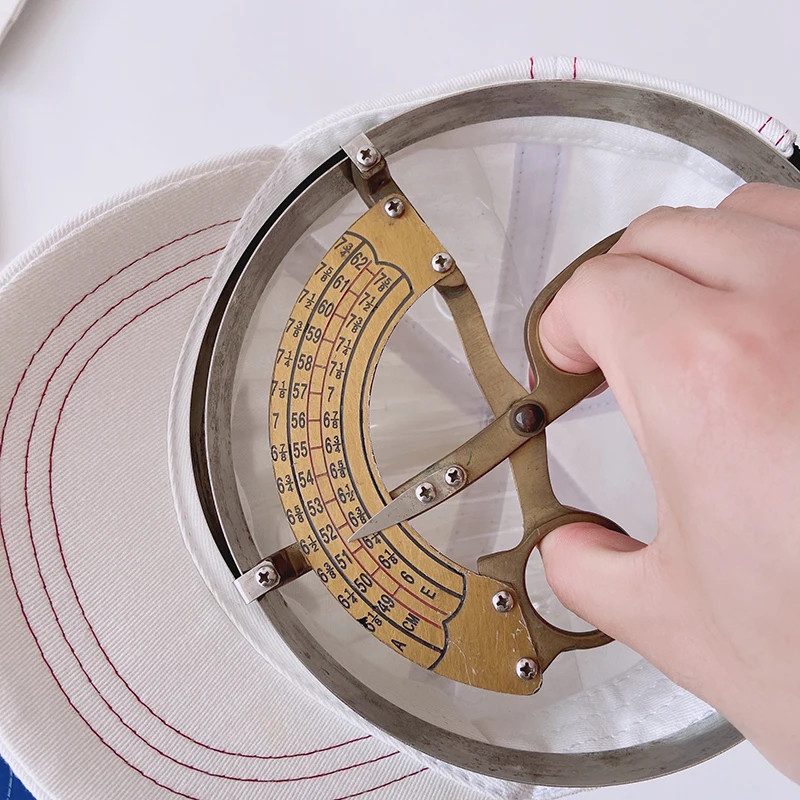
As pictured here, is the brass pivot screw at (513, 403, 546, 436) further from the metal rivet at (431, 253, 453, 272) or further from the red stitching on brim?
the red stitching on brim

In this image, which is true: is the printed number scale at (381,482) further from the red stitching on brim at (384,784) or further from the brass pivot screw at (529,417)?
the red stitching on brim at (384,784)

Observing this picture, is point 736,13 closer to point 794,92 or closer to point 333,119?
point 794,92

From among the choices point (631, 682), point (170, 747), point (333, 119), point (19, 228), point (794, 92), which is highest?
point (19, 228)

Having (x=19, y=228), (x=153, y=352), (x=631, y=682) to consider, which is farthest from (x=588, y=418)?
(x=19, y=228)

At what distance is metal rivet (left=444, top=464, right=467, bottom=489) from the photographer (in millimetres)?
357

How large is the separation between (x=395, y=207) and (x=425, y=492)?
143 millimetres

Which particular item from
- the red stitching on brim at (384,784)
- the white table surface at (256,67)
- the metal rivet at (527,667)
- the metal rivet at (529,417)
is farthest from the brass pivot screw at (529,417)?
the white table surface at (256,67)

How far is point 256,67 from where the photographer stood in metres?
0.60

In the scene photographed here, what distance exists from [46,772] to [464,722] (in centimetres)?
22

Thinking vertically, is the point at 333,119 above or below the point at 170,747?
above

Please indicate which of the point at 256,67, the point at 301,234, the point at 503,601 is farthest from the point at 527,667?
the point at 256,67

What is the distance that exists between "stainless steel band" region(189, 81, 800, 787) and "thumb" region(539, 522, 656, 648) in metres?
0.13

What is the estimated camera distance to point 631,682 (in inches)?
16.9

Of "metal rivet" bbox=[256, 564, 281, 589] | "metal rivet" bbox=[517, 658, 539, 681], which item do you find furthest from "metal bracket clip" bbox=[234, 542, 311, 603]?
"metal rivet" bbox=[517, 658, 539, 681]
